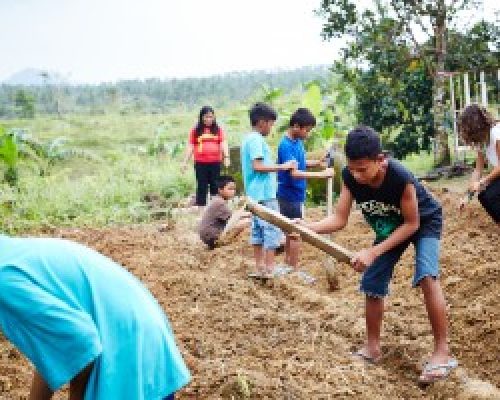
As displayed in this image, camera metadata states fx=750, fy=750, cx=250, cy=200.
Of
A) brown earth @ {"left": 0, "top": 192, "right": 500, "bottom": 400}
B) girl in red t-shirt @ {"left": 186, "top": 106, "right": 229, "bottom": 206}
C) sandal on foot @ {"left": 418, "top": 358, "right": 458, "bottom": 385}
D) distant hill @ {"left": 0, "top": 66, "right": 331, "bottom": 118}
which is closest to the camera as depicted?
brown earth @ {"left": 0, "top": 192, "right": 500, "bottom": 400}

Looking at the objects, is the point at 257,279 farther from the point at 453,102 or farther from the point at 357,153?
the point at 453,102

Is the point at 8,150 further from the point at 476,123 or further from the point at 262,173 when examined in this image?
the point at 476,123

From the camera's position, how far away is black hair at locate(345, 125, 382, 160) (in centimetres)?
373

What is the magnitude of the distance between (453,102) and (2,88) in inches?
1691

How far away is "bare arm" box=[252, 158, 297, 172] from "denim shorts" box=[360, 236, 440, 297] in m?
1.85

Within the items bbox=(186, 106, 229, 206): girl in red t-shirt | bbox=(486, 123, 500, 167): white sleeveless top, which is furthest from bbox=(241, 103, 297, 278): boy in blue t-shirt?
bbox=(186, 106, 229, 206): girl in red t-shirt

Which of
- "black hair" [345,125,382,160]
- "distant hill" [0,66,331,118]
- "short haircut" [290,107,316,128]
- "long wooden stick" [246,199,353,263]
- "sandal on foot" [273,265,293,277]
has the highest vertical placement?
"distant hill" [0,66,331,118]

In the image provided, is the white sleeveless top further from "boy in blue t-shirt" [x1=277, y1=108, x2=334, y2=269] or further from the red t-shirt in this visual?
the red t-shirt

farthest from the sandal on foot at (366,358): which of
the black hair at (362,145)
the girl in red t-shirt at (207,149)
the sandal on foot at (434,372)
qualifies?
the girl in red t-shirt at (207,149)

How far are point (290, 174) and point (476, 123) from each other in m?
1.78

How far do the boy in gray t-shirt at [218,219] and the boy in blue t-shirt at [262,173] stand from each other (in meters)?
1.06

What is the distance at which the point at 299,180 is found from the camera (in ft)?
21.1

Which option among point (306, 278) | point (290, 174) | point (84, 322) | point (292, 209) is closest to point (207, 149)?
point (292, 209)

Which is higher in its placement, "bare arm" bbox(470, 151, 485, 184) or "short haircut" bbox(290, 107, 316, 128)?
"short haircut" bbox(290, 107, 316, 128)
